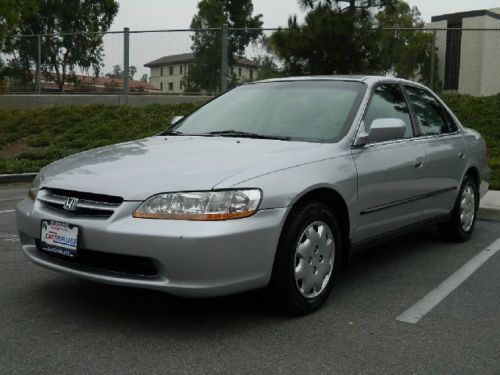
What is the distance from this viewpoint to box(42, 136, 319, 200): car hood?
3.32 metres

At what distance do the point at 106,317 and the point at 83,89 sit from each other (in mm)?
14491

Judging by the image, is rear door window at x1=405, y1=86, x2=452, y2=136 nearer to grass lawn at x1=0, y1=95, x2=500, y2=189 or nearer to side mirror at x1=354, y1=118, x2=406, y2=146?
side mirror at x1=354, y1=118, x2=406, y2=146

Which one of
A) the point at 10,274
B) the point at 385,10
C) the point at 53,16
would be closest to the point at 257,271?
the point at 10,274

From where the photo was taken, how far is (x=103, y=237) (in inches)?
127

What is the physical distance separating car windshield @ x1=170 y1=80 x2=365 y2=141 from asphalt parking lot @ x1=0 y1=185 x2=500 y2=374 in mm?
1136

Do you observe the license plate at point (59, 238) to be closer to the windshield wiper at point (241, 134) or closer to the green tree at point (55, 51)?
the windshield wiper at point (241, 134)

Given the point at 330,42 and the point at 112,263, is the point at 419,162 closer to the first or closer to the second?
the point at 112,263

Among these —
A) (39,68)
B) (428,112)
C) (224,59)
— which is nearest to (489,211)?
(428,112)

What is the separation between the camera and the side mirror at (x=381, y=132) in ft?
13.7

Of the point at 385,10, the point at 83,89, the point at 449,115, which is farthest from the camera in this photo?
the point at 83,89

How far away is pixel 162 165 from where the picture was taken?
359 cm

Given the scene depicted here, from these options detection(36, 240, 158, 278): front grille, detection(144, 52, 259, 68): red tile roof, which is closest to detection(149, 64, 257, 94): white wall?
detection(144, 52, 259, 68): red tile roof

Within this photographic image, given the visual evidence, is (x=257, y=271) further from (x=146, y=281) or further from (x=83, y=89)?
(x=83, y=89)

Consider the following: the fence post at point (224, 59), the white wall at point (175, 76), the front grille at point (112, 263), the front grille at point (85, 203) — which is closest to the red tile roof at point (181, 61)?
the white wall at point (175, 76)
